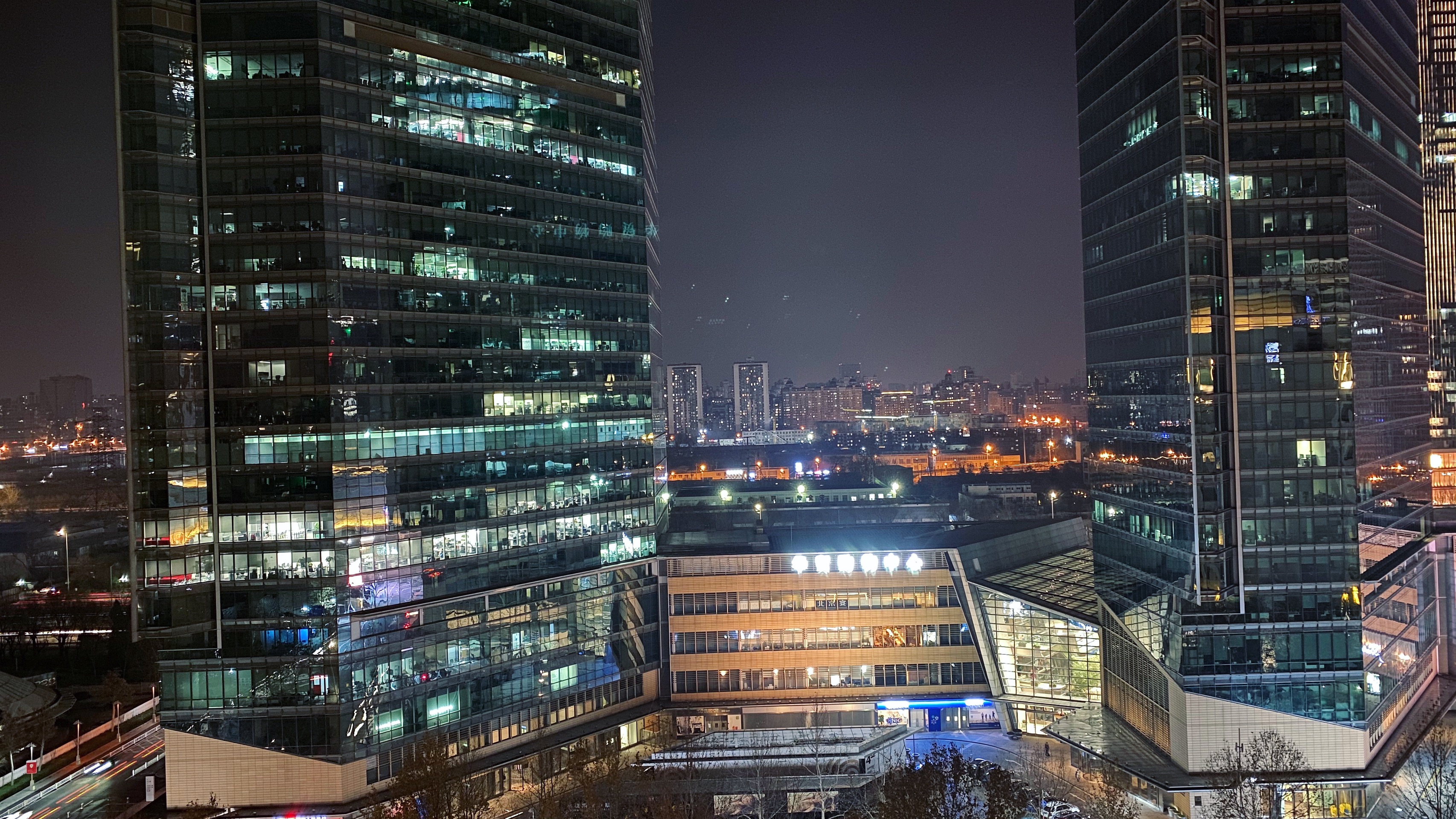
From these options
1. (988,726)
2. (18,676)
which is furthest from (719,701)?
(18,676)

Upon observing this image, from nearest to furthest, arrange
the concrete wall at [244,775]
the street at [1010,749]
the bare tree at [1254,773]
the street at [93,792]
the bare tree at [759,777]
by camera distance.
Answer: the bare tree at [1254,773], the bare tree at [759,777], the concrete wall at [244,775], the street at [93,792], the street at [1010,749]

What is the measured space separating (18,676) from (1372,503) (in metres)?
108

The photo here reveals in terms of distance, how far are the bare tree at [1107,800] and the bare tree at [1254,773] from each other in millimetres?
4070

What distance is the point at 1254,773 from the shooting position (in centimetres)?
4678

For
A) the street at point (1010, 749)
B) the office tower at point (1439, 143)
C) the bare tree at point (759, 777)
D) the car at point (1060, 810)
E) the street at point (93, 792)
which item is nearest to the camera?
the car at point (1060, 810)

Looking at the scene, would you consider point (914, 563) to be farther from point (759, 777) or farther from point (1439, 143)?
point (1439, 143)

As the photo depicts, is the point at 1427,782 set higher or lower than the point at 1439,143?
lower

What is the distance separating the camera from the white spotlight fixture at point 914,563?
6600 cm

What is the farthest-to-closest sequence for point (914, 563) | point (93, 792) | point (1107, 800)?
point (914, 563) → point (93, 792) → point (1107, 800)

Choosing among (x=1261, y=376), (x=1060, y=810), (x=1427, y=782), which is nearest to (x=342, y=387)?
(x=1060, y=810)

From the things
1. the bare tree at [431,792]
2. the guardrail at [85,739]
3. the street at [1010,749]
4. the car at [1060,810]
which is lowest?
the street at [1010,749]

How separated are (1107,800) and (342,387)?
47706 millimetres

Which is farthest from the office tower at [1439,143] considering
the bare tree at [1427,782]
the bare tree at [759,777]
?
the bare tree at [759,777]

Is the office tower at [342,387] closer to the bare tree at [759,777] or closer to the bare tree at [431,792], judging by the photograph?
the bare tree at [431,792]
